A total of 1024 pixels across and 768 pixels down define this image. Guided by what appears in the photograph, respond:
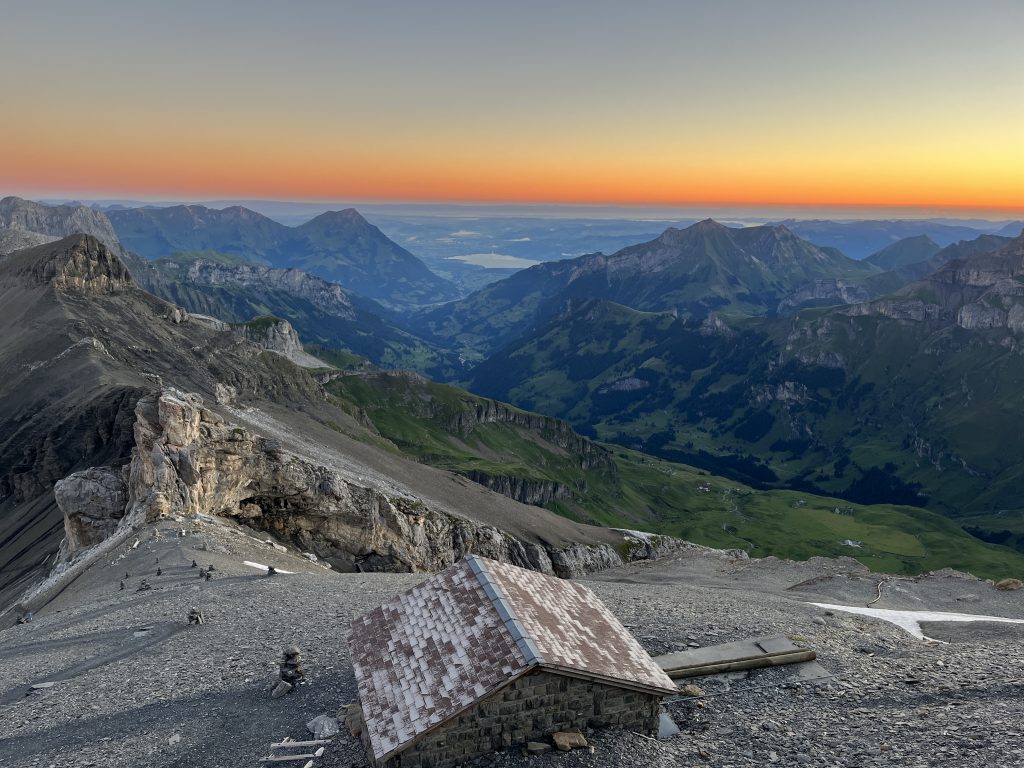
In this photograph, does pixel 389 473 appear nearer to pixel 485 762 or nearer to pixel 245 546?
pixel 245 546

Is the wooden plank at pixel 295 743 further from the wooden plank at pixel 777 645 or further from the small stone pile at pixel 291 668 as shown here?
the wooden plank at pixel 777 645

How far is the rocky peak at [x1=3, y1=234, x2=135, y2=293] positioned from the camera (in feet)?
539

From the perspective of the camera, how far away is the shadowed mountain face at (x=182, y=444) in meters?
82.8

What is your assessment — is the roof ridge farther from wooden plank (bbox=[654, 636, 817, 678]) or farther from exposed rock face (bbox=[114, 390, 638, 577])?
exposed rock face (bbox=[114, 390, 638, 577])

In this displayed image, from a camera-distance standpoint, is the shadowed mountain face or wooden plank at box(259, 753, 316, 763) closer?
wooden plank at box(259, 753, 316, 763)

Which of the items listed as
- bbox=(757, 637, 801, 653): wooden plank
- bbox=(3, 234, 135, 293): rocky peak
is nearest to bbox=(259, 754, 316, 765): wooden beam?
bbox=(757, 637, 801, 653): wooden plank

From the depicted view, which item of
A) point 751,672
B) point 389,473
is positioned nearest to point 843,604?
point 751,672

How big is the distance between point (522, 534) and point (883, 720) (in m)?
115

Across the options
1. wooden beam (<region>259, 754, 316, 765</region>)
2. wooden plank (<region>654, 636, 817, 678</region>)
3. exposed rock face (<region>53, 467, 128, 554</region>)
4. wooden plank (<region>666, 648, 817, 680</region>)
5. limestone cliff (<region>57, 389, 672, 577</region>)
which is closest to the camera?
wooden beam (<region>259, 754, 316, 765</region>)

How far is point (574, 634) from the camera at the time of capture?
1112 inches

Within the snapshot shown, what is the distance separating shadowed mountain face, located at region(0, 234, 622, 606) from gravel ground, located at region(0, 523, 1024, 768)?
28.6 metres

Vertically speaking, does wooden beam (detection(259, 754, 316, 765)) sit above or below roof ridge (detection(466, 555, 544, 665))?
below

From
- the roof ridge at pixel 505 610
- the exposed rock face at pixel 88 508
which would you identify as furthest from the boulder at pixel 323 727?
the exposed rock face at pixel 88 508

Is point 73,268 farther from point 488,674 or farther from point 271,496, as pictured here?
point 488,674
